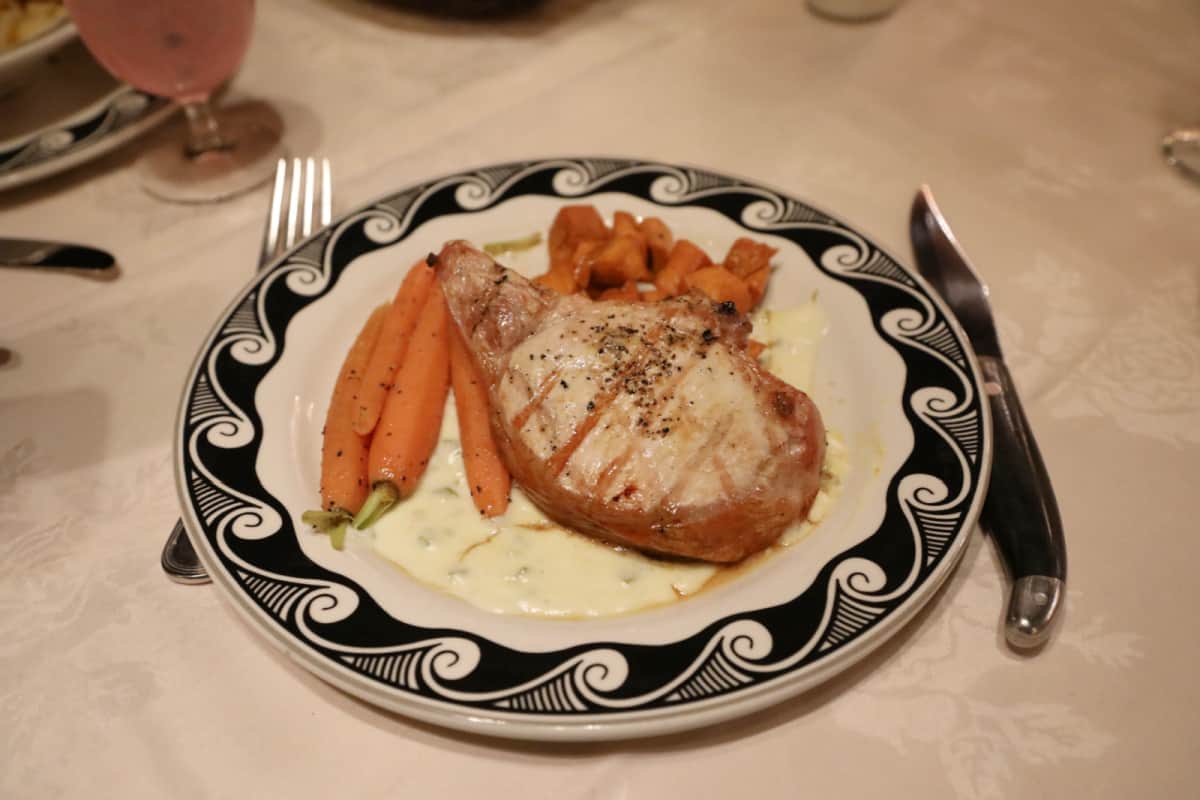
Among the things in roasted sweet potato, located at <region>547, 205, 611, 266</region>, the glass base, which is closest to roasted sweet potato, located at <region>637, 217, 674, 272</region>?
roasted sweet potato, located at <region>547, 205, 611, 266</region>

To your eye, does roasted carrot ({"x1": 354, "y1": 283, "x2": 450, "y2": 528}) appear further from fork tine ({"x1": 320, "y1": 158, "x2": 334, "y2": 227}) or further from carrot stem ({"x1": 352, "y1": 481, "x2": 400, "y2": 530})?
fork tine ({"x1": 320, "y1": 158, "x2": 334, "y2": 227})

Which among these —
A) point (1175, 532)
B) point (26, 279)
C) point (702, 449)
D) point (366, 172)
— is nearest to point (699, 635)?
point (702, 449)

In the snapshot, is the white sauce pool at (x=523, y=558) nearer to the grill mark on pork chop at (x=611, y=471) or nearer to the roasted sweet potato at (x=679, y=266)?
the grill mark on pork chop at (x=611, y=471)

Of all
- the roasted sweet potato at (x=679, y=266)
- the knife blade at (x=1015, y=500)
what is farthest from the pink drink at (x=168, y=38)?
the knife blade at (x=1015, y=500)

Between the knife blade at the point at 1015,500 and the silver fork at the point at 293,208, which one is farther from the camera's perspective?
the silver fork at the point at 293,208

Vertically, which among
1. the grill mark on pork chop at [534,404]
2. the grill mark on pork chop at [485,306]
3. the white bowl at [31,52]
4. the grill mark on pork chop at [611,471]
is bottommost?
the grill mark on pork chop at [611,471]

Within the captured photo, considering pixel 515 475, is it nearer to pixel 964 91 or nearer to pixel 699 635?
pixel 699 635
